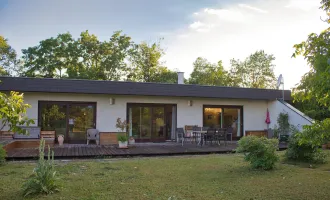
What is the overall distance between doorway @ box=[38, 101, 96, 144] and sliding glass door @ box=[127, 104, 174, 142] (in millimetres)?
1886

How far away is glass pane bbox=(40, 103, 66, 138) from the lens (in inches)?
492

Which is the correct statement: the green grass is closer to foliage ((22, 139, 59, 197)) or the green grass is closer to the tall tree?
foliage ((22, 139, 59, 197))

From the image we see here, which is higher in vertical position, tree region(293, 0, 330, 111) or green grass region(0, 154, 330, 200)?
tree region(293, 0, 330, 111)

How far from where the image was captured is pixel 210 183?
18.4ft

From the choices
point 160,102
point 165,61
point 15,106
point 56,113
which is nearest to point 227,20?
point 160,102

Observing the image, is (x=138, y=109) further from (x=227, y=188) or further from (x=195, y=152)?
(x=227, y=188)

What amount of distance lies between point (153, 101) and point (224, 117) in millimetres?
4103

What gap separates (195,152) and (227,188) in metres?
5.42

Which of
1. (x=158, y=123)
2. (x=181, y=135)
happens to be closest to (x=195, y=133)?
(x=181, y=135)

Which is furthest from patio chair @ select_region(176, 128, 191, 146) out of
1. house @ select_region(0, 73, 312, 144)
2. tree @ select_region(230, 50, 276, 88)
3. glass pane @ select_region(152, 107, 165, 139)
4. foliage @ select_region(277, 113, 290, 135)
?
tree @ select_region(230, 50, 276, 88)

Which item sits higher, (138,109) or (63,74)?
(63,74)

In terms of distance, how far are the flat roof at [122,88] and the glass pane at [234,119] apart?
1.26 metres

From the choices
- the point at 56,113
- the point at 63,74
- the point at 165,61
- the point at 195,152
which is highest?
the point at 165,61

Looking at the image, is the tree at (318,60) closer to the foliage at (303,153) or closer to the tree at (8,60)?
the foliage at (303,153)
